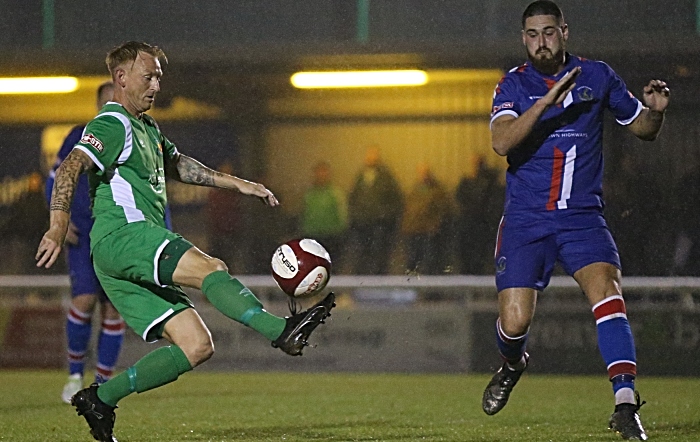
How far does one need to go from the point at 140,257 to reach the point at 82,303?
129 inches

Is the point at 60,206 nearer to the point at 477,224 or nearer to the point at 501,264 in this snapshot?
the point at 501,264

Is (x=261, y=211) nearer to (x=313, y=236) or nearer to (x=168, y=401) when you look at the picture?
(x=313, y=236)

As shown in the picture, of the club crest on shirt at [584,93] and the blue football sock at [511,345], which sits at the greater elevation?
the club crest on shirt at [584,93]

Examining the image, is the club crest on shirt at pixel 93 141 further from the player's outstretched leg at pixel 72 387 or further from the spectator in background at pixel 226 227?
the spectator in background at pixel 226 227

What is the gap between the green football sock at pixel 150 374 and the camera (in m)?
5.18

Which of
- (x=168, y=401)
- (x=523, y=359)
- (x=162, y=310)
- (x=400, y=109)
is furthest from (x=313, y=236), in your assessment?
(x=162, y=310)

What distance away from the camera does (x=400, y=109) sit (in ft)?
35.3

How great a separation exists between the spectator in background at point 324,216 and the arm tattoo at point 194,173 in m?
4.57

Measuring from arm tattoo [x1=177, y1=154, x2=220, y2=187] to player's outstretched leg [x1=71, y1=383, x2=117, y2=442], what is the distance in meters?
1.21

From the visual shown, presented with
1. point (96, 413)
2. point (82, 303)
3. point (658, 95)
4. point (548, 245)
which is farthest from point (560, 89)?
point (82, 303)

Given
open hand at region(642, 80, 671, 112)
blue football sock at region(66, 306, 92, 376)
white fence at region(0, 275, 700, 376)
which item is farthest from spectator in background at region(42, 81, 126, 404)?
open hand at region(642, 80, 671, 112)

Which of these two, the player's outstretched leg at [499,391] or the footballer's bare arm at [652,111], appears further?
the player's outstretched leg at [499,391]

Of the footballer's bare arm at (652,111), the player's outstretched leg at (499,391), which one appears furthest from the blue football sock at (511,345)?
the footballer's bare arm at (652,111)

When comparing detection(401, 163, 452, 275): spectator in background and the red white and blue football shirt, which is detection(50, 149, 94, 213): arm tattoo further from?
detection(401, 163, 452, 275): spectator in background
